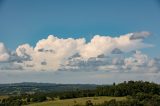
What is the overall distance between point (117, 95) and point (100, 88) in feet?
47.4

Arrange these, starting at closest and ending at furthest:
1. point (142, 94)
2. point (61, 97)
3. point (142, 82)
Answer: point (142, 94)
point (61, 97)
point (142, 82)

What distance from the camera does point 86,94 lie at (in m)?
159

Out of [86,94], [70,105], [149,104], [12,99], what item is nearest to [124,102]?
[149,104]

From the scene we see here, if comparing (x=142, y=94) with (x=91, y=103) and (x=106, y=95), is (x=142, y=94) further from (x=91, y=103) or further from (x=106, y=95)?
(x=91, y=103)

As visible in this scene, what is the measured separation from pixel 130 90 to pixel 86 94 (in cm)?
Answer: 1991

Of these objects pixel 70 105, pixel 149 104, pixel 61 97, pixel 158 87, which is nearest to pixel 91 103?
pixel 70 105

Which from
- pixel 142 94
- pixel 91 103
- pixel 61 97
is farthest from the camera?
pixel 61 97

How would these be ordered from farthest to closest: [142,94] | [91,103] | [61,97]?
[61,97] → [142,94] → [91,103]

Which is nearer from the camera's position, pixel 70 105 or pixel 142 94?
pixel 70 105

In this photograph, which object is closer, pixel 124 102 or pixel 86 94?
pixel 124 102

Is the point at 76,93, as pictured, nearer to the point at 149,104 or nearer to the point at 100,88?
the point at 100,88

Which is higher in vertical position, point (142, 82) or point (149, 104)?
point (142, 82)

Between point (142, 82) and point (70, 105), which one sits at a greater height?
point (142, 82)

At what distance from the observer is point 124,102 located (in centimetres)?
12681
